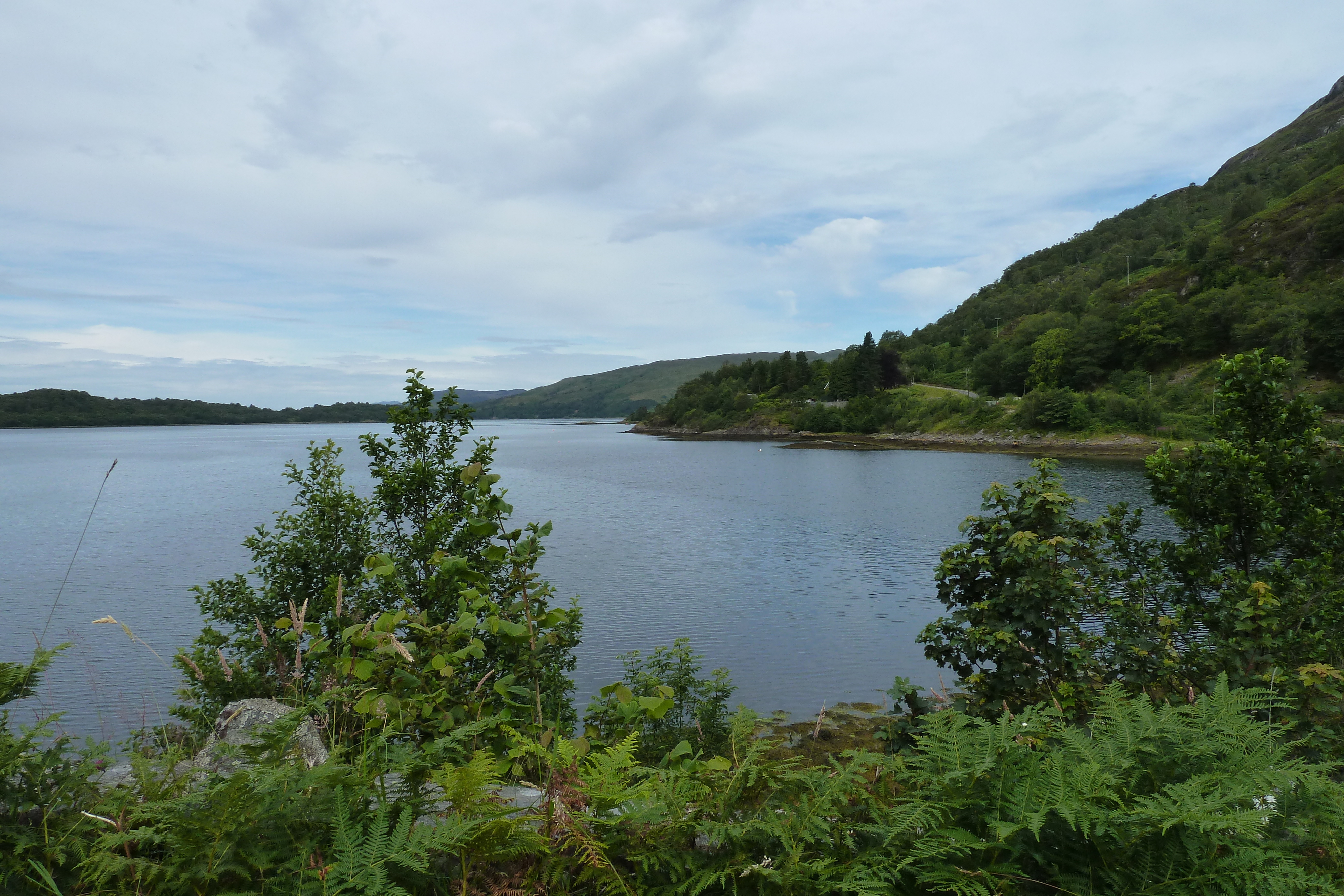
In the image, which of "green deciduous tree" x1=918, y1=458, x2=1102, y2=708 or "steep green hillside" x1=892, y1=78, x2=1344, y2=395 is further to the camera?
"steep green hillside" x1=892, y1=78, x2=1344, y2=395

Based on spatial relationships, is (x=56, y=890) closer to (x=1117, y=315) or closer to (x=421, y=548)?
(x=421, y=548)

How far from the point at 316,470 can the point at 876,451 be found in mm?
85642

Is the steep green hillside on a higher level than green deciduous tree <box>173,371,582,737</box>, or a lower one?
higher

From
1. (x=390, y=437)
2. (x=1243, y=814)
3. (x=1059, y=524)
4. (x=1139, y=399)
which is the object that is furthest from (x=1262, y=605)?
(x=1139, y=399)

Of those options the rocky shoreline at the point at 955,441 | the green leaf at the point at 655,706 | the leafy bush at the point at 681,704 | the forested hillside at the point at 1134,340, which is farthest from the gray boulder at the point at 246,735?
the forested hillside at the point at 1134,340

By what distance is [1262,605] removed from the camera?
5.55 metres

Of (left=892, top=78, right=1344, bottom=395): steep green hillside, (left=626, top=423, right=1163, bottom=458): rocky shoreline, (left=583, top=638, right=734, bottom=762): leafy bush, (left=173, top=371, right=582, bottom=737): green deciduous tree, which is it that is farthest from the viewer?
(left=892, top=78, right=1344, bottom=395): steep green hillside

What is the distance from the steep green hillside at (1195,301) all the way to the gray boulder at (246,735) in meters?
84.6

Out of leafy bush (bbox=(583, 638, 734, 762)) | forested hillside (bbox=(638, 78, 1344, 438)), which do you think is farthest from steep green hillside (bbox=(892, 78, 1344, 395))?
leafy bush (bbox=(583, 638, 734, 762))

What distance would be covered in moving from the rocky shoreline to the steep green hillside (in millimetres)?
13666

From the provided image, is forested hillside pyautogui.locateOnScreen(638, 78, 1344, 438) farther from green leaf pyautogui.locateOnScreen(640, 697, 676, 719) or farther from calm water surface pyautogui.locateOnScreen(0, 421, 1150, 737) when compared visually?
green leaf pyautogui.locateOnScreen(640, 697, 676, 719)

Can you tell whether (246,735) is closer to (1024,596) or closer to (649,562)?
(1024,596)

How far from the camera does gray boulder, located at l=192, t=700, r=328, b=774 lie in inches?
91.0

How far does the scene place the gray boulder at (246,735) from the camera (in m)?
2.31
